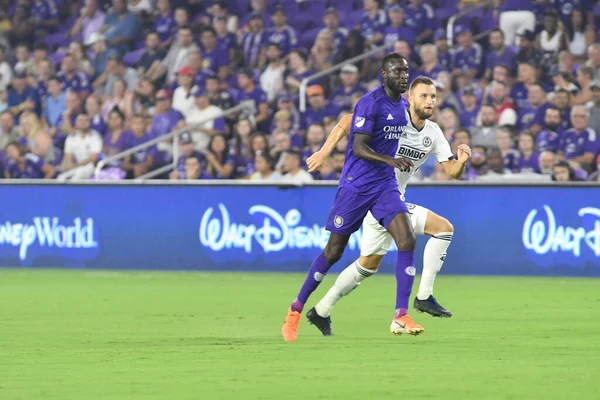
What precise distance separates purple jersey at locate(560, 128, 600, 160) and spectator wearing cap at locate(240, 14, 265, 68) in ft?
20.2

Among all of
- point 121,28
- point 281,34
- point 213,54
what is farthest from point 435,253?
point 121,28

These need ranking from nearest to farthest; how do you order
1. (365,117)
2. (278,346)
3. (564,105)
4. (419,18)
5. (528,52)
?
1. (278,346)
2. (365,117)
3. (564,105)
4. (528,52)
5. (419,18)

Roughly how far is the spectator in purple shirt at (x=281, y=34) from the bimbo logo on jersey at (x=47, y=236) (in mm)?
5101

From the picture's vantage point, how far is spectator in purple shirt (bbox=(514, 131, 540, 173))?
18641mm

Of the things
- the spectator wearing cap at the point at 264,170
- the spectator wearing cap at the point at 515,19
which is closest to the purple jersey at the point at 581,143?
the spectator wearing cap at the point at 515,19

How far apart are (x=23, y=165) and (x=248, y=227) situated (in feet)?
17.6

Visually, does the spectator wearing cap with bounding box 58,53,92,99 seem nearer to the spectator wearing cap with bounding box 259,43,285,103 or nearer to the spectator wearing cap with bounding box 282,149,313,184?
the spectator wearing cap with bounding box 259,43,285,103

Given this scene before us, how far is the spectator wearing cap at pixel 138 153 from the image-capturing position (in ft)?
70.7

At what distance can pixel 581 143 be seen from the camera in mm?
18562

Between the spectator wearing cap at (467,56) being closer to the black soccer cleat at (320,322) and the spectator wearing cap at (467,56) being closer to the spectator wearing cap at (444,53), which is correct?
the spectator wearing cap at (444,53)

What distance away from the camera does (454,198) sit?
1798 cm

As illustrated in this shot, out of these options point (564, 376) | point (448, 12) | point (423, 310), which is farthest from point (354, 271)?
point (448, 12)

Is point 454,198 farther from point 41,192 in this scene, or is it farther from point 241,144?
point 41,192

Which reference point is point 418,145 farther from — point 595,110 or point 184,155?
point 184,155
